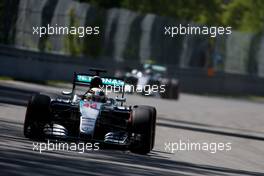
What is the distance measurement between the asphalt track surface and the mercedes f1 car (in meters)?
0.23

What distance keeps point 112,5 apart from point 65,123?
199ft

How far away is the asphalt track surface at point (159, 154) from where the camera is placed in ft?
42.1

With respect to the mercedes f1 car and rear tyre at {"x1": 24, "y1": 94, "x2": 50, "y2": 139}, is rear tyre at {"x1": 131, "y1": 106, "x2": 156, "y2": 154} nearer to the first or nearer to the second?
the mercedes f1 car

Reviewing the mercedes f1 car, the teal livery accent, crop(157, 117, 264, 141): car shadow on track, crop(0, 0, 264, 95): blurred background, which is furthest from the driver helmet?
crop(0, 0, 264, 95): blurred background

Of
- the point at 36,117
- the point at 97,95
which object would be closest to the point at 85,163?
the point at 36,117

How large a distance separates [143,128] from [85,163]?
2.83 m

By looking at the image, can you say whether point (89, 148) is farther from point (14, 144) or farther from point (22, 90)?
point (22, 90)

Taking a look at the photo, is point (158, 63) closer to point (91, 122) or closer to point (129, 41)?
point (129, 41)

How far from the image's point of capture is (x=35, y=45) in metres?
40.2

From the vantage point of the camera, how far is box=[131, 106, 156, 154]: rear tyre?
16.2 metres

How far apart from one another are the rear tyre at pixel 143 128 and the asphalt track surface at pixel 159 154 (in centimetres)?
17

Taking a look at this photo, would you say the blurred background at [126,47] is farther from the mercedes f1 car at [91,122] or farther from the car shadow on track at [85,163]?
the car shadow on track at [85,163]

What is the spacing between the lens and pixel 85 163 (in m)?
13.5

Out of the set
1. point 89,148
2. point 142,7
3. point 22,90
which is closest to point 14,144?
point 89,148
